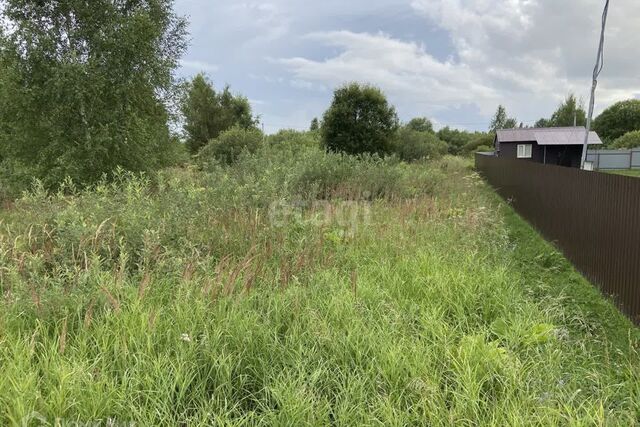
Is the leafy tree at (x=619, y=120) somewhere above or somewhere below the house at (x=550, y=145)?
above

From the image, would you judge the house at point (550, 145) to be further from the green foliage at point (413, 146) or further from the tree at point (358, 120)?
the tree at point (358, 120)

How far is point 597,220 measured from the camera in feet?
15.8

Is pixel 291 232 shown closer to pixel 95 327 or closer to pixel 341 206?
pixel 341 206

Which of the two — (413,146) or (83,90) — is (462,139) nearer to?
(413,146)

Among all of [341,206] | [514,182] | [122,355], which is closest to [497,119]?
[514,182]

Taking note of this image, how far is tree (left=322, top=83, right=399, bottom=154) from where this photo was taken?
19.2 metres

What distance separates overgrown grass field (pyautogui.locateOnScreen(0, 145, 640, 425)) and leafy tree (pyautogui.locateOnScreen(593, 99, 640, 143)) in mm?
66556

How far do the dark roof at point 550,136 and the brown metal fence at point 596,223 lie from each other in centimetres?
2388

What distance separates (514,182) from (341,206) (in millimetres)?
7184

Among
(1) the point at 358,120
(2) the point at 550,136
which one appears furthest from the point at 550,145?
(1) the point at 358,120

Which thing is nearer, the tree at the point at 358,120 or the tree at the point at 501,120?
the tree at the point at 358,120

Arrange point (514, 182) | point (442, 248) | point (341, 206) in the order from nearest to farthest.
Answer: point (442, 248) < point (341, 206) < point (514, 182)

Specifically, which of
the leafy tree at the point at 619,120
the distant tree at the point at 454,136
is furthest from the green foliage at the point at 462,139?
the leafy tree at the point at 619,120

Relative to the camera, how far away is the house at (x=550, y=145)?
28266 millimetres
